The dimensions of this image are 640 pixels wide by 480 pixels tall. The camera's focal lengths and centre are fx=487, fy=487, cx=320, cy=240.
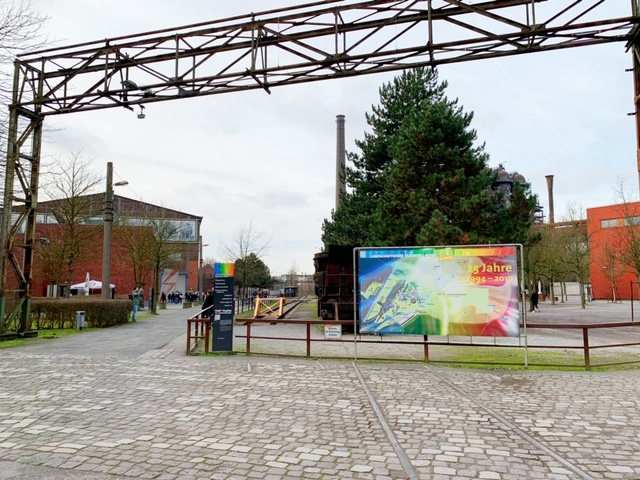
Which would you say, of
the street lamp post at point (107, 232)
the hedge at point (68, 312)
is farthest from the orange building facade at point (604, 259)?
the hedge at point (68, 312)

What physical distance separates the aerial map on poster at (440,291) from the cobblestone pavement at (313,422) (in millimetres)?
974

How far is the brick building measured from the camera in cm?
3145

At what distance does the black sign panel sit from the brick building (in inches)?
448

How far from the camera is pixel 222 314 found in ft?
40.6

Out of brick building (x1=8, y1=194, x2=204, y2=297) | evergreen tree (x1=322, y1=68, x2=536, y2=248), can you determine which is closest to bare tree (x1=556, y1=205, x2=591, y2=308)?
evergreen tree (x1=322, y1=68, x2=536, y2=248)

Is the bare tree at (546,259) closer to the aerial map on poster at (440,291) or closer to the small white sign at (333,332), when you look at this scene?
the aerial map on poster at (440,291)

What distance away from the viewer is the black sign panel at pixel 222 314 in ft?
40.7

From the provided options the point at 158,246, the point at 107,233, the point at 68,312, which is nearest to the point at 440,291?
the point at 68,312

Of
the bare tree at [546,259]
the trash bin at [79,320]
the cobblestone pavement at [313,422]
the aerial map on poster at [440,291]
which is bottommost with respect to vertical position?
the cobblestone pavement at [313,422]

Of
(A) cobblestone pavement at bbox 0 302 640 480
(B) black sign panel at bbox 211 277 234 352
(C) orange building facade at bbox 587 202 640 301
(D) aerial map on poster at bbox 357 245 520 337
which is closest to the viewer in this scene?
(A) cobblestone pavement at bbox 0 302 640 480

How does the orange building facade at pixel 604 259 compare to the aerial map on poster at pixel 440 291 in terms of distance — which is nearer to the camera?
the aerial map on poster at pixel 440 291

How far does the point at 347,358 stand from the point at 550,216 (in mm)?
70334

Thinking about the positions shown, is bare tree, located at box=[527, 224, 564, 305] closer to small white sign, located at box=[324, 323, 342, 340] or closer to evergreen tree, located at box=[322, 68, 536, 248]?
evergreen tree, located at box=[322, 68, 536, 248]

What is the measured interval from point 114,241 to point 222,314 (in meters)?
36.7
